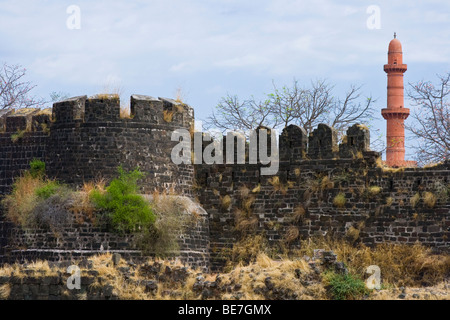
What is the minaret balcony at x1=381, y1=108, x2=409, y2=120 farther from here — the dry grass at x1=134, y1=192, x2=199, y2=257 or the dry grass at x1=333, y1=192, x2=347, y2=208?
the dry grass at x1=134, y1=192, x2=199, y2=257

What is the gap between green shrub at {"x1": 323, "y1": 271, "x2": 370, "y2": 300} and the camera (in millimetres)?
20875

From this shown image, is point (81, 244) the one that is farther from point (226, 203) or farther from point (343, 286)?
point (343, 286)

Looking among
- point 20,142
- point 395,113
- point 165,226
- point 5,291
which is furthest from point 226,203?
point 395,113

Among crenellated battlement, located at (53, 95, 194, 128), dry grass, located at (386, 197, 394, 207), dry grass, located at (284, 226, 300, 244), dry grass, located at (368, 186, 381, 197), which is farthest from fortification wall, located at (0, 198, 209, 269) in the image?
dry grass, located at (386, 197, 394, 207)

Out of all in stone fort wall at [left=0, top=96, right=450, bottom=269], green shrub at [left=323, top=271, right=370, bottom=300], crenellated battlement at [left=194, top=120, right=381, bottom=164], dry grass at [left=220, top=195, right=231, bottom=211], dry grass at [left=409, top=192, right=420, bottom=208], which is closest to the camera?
green shrub at [left=323, top=271, right=370, bottom=300]

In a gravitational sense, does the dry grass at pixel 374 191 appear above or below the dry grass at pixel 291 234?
above

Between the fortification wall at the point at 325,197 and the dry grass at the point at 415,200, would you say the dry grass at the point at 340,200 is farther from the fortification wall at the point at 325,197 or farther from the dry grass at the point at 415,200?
the dry grass at the point at 415,200

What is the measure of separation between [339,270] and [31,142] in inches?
415

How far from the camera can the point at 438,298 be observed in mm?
20578

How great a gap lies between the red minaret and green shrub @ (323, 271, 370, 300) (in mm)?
24065

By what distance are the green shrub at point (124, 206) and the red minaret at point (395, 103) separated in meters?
21.4

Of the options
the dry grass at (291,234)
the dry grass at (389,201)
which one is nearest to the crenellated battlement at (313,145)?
the dry grass at (389,201)

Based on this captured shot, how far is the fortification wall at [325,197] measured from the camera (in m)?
25.5

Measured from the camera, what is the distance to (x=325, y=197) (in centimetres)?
2644
